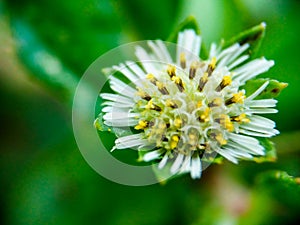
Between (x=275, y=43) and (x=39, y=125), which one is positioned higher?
(x=39, y=125)

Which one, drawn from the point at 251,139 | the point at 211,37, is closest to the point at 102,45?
the point at 211,37

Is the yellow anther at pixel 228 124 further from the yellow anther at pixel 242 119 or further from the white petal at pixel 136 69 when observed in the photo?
the white petal at pixel 136 69

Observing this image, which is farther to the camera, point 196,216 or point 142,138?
point 196,216

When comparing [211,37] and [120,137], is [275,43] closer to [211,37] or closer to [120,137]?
[211,37]

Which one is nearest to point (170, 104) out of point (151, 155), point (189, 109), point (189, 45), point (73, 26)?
point (189, 109)

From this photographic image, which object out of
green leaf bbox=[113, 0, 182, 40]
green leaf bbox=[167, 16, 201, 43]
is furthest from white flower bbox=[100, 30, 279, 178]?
green leaf bbox=[113, 0, 182, 40]

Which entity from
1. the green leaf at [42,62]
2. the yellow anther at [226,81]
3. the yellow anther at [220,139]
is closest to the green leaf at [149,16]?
the green leaf at [42,62]

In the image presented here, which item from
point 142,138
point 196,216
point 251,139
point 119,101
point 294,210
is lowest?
point 294,210

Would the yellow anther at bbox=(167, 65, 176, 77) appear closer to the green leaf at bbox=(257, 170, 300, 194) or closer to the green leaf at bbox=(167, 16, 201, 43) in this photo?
the green leaf at bbox=(167, 16, 201, 43)
